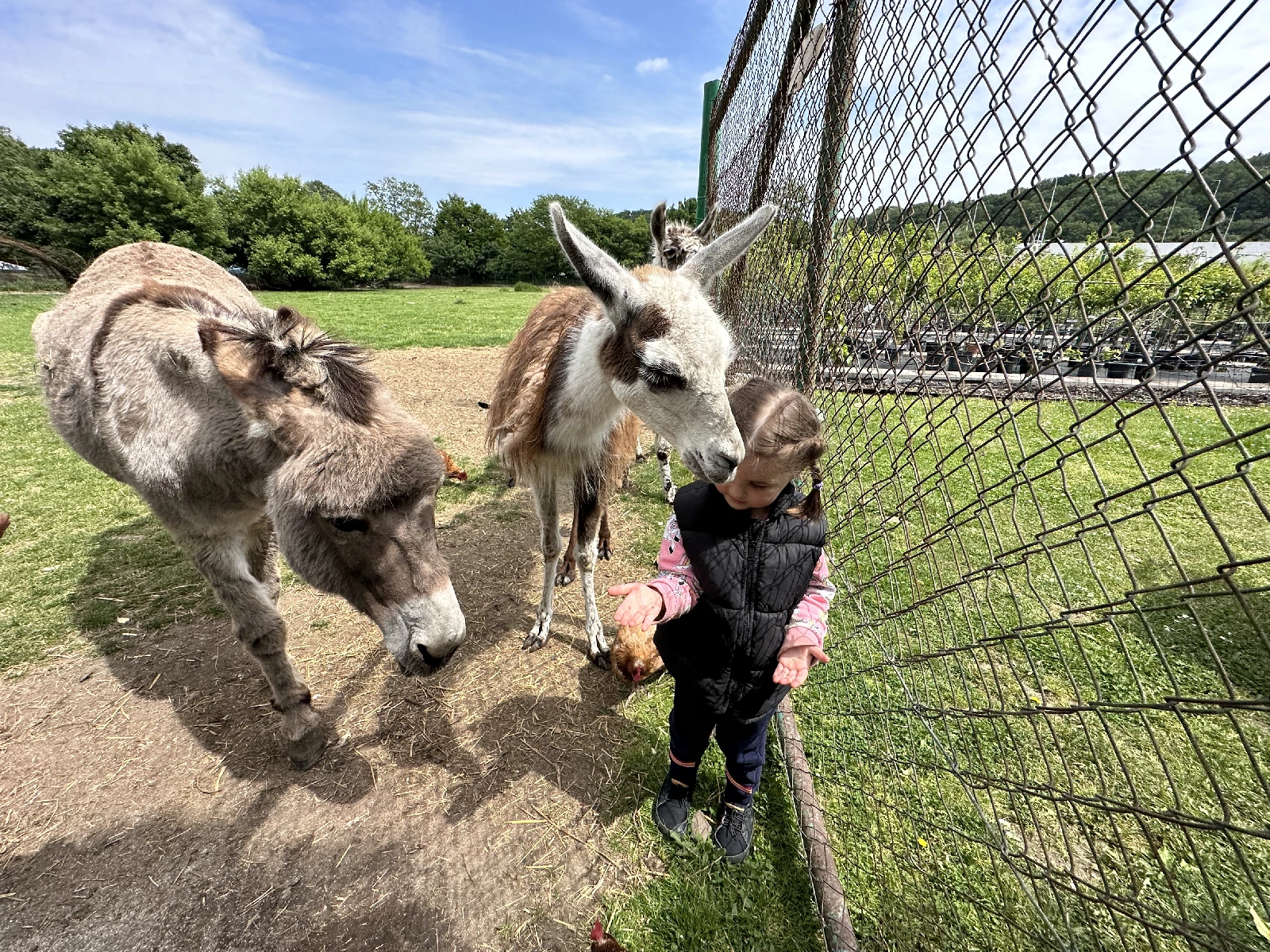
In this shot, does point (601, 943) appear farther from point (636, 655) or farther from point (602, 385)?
point (602, 385)

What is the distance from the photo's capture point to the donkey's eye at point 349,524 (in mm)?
1980

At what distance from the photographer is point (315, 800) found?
2592mm

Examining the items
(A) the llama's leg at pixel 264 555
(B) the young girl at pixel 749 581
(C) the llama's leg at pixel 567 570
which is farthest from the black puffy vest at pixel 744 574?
(A) the llama's leg at pixel 264 555

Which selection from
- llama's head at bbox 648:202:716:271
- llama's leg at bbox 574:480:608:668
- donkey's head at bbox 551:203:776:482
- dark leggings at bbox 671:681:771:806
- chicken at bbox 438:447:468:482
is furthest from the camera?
chicken at bbox 438:447:468:482

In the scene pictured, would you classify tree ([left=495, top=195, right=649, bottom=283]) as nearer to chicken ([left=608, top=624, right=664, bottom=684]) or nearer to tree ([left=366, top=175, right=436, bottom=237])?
tree ([left=366, top=175, right=436, bottom=237])

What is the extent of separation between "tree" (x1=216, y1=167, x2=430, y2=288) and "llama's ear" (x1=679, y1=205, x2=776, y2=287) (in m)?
49.9

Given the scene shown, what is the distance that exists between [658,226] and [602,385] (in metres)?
3.62

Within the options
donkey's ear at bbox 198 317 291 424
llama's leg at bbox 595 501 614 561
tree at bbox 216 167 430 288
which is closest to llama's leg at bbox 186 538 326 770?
donkey's ear at bbox 198 317 291 424

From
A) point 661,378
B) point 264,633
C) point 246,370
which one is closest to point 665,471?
point 661,378

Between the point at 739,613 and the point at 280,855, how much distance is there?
235cm

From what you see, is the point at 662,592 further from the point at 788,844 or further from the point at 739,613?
the point at 788,844

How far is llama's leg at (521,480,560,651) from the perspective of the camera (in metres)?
3.59

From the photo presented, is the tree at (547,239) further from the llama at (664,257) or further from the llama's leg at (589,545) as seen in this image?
the llama's leg at (589,545)

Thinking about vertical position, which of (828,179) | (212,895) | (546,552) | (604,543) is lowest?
(212,895)
